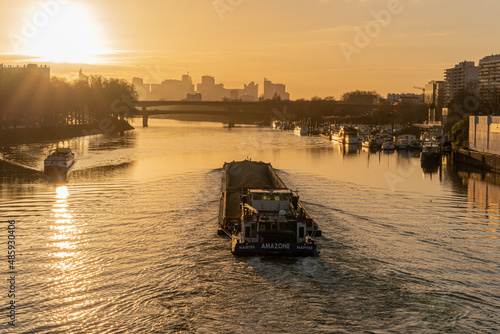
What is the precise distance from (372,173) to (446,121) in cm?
11335

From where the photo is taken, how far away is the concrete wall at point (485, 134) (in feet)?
279

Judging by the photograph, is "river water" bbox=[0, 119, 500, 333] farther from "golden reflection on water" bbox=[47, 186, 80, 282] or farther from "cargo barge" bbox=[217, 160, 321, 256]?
"cargo barge" bbox=[217, 160, 321, 256]

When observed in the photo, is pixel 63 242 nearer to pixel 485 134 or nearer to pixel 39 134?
pixel 485 134

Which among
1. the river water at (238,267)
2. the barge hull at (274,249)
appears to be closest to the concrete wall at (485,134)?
the river water at (238,267)

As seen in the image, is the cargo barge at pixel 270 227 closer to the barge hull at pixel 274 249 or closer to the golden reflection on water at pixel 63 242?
the barge hull at pixel 274 249

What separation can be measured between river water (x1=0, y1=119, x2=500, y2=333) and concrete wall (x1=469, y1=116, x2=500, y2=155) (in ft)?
104

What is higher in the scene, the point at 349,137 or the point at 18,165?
the point at 349,137

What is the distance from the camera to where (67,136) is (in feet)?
544

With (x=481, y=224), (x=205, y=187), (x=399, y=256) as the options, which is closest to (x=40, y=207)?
(x=205, y=187)

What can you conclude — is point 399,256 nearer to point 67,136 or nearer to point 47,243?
point 47,243

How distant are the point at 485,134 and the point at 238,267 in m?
72.0

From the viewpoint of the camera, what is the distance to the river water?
2323 centimetres

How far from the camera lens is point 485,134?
90.1 m

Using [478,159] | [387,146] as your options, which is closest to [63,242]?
[478,159]
